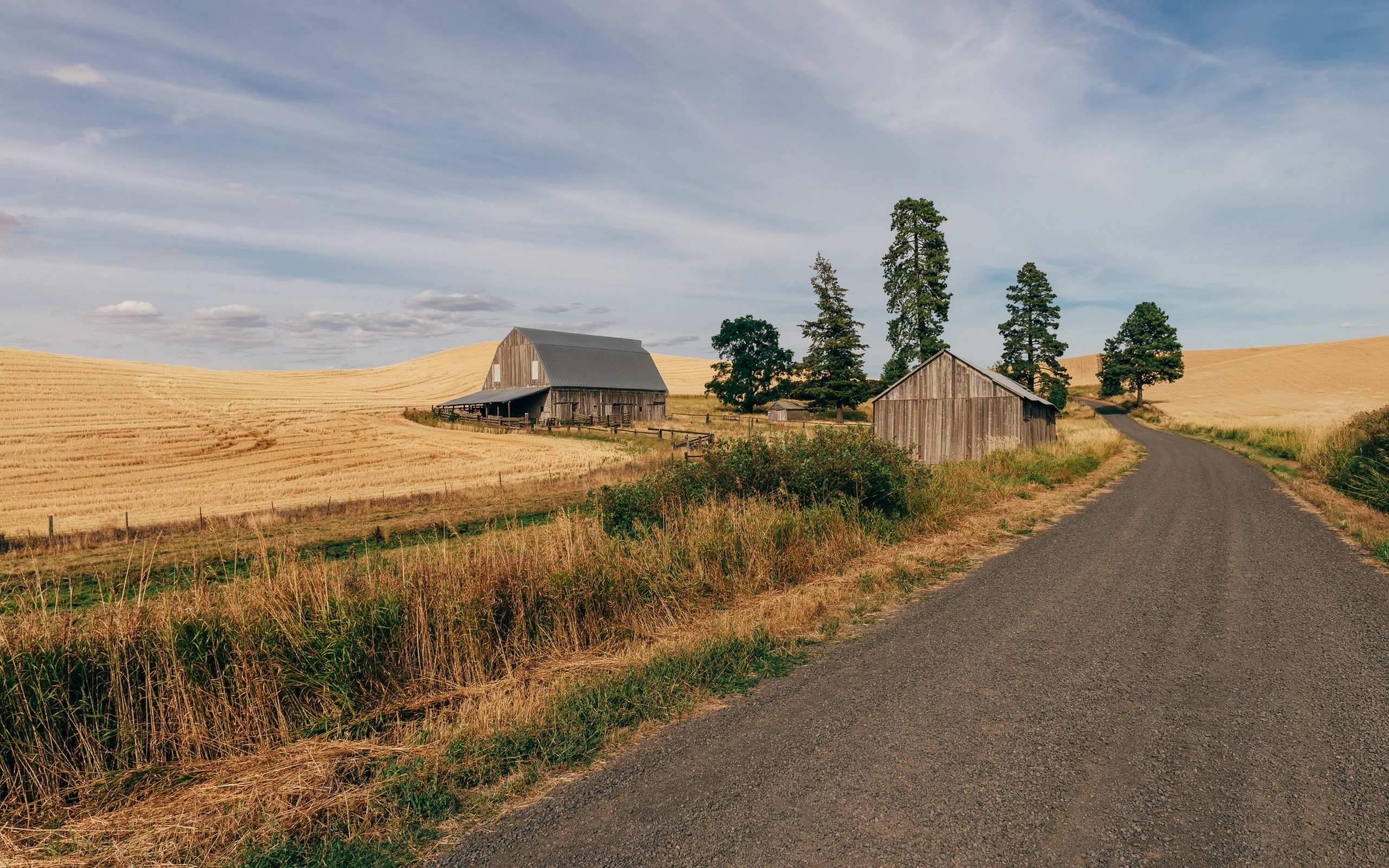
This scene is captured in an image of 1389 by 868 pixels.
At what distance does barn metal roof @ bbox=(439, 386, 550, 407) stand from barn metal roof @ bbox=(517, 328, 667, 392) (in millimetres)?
1768

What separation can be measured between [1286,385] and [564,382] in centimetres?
9026

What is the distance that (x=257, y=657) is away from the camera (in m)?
5.74

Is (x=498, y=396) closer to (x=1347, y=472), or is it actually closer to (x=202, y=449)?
(x=202, y=449)

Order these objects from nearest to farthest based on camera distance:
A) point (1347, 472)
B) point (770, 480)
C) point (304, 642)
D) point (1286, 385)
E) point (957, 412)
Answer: point (304, 642) → point (770, 480) → point (1347, 472) → point (957, 412) → point (1286, 385)

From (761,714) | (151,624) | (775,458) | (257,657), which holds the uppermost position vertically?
(775,458)

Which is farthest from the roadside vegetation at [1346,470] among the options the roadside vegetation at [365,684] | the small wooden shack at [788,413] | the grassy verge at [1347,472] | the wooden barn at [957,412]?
the small wooden shack at [788,413]

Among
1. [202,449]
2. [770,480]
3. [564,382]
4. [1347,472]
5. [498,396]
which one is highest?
[564,382]

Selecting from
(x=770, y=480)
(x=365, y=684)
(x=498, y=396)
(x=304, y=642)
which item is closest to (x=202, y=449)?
(x=498, y=396)

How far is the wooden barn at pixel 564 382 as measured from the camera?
53.5 metres

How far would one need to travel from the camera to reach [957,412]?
29.6 meters

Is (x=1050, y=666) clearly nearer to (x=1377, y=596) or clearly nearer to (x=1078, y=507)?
(x=1377, y=596)

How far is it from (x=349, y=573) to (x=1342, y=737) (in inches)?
342

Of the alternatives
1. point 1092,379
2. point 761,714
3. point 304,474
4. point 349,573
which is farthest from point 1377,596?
point 1092,379

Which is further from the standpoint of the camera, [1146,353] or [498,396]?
[1146,353]
